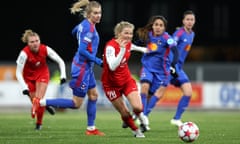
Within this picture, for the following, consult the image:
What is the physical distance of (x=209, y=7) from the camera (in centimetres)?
3428

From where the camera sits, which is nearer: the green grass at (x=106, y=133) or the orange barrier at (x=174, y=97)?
the green grass at (x=106, y=133)

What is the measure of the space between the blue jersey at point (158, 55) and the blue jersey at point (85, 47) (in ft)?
7.84

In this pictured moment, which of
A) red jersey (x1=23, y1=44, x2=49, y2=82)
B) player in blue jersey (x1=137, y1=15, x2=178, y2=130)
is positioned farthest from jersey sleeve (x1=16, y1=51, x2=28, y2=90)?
player in blue jersey (x1=137, y1=15, x2=178, y2=130)

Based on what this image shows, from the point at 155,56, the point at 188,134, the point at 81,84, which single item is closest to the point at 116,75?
the point at 81,84

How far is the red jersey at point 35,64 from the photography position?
15570 millimetres

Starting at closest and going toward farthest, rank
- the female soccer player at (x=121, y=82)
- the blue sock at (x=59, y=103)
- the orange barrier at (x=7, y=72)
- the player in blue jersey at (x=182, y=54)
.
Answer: the female soccer player at (x=121, y=82) < the blue sock at (x=59, y=103) < the player in blue jersey at (x=182, y=54) < the orange barrier at (x=7, y=72)

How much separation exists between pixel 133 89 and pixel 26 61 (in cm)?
294

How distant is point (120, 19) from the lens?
33781 millimetres

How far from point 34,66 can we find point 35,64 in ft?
0.30

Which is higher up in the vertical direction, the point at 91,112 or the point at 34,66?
the point at 34,66

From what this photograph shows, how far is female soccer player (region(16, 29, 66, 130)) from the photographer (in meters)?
15.4

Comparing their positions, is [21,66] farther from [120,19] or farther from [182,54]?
[120,19]

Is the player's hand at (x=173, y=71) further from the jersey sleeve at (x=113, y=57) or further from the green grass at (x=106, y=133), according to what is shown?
the jersey sleeve at (x=113, y=57)

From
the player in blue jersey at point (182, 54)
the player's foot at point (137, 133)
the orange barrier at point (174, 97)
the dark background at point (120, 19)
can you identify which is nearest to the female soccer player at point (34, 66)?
the player's foot at point (137, 133)
